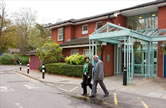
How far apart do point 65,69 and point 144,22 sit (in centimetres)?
812

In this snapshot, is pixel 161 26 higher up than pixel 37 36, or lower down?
lower down

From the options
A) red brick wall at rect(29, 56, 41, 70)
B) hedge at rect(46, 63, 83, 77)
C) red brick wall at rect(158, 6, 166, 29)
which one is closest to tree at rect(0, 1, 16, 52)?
red brick wall at rect(29, 56, 41, 70)

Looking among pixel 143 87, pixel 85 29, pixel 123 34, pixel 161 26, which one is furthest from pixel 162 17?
pixel 85 29

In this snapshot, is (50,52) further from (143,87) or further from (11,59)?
(11,59)

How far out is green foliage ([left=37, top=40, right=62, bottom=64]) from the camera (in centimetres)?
1694

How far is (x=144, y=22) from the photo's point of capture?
45.4ft

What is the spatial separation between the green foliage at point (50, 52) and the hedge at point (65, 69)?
125 centimetres

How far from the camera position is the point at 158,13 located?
40.8 feet

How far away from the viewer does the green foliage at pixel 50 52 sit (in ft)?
55.6

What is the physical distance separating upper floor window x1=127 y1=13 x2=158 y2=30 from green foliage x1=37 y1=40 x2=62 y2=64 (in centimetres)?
804

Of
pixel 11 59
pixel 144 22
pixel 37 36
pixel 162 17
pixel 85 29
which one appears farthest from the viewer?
pixel 37 36

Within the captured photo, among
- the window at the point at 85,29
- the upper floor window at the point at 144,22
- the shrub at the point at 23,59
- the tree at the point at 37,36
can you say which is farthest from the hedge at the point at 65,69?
the tree at the point at 37,36

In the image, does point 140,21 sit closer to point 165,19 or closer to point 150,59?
point 165,19

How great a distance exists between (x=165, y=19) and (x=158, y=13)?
0.76m
